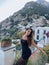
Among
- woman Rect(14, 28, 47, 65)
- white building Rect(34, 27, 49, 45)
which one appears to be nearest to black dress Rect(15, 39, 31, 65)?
woman Rect(14, 28, 47, 65)

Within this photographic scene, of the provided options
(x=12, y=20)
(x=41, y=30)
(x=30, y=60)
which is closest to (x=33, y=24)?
(x=41, y=30)

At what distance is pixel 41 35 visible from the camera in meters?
1.91

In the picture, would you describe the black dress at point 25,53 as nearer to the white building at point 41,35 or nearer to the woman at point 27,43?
the woman at point 27,43

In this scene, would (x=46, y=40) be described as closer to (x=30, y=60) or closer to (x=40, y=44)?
(x=40, y=44)

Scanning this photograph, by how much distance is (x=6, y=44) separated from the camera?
78.1 inches

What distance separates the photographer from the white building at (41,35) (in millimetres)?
1889

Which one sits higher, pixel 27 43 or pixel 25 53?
pixel 27 43

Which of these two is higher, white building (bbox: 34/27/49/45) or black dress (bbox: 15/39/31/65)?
white building (bbox: 34/27/49/45)

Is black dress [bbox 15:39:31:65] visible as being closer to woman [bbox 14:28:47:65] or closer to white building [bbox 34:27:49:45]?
woman [bbox 14:28:47:65]

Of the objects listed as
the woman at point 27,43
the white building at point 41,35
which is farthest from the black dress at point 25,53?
the white building at point 41,35

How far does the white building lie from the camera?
1.89 m

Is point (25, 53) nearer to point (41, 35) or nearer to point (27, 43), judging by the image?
point (27, 43)

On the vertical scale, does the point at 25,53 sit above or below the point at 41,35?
below

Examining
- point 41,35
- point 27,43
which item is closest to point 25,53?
point 27,43
